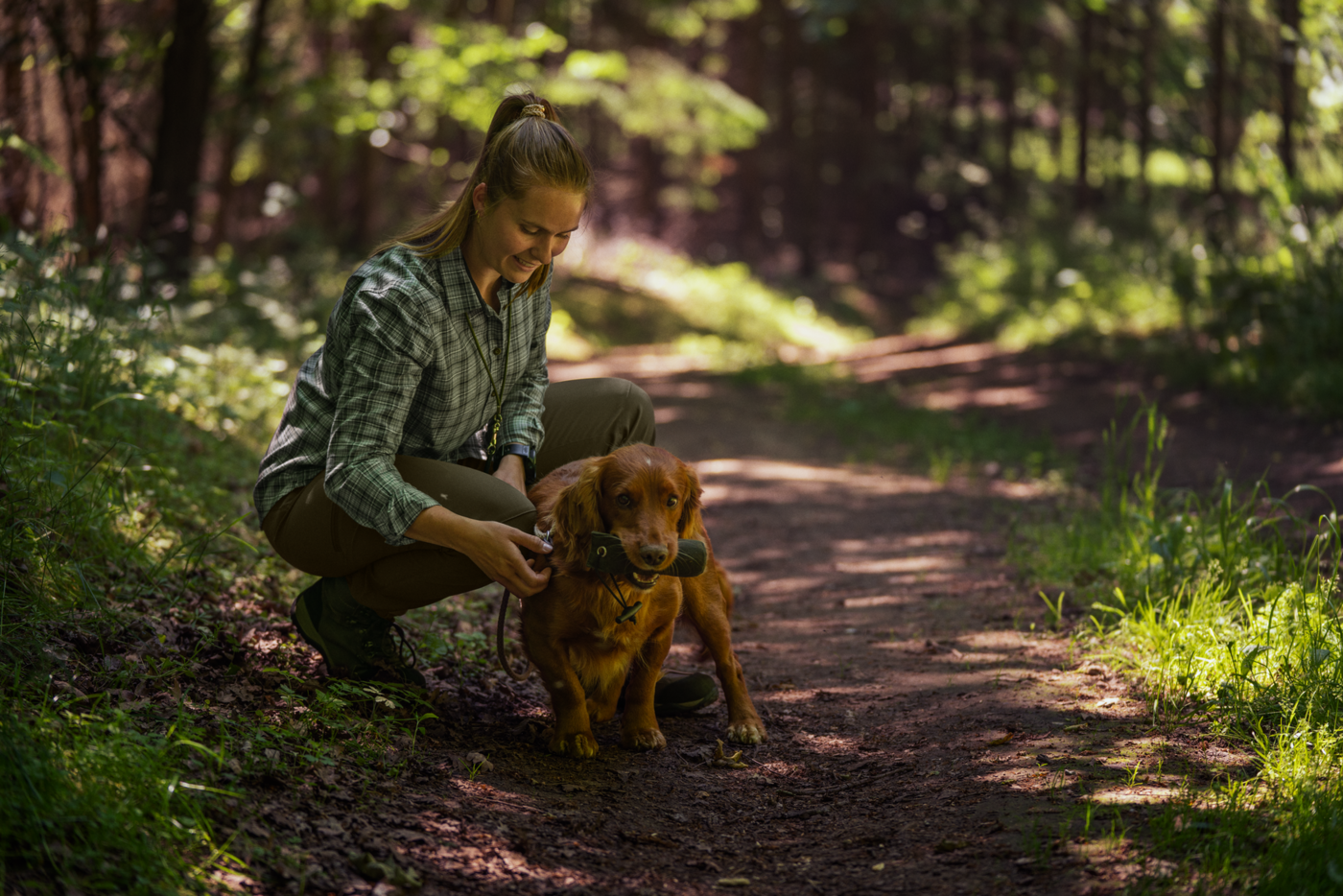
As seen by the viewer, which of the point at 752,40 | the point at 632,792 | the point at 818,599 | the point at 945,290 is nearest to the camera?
the point at 632,792

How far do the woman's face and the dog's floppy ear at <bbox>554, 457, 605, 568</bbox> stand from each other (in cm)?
64

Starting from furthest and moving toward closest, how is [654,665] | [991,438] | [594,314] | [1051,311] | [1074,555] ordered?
[594,314] → [1051,311] → [991,438] → [1074,555] → [654,665]

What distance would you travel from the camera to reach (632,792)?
2.89 m

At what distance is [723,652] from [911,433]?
6.31m

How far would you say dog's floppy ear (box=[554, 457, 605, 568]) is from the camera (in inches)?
117

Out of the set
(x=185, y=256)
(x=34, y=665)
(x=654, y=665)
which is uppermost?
(x=185, y=256)

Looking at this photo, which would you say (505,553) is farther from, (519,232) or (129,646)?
(129,646)

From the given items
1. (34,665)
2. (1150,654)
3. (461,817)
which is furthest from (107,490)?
(1150,654)

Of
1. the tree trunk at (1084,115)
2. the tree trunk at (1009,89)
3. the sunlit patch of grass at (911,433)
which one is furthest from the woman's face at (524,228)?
the tree trunk at (1009,89)

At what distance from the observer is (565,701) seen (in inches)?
123

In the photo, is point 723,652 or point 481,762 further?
point 723,652

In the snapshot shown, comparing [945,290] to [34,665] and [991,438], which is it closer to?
[991,438]

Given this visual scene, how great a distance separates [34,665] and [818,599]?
11.2ft

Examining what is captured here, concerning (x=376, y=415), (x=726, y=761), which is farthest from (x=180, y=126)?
(x=726, y=761)
